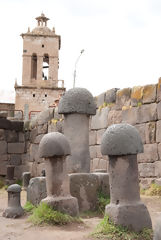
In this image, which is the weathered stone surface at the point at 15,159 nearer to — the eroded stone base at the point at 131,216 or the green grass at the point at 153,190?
the green grass at the point at 153,190

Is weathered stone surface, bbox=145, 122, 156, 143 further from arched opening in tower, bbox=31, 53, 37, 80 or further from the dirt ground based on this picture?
arched opening in tower, bbox=31, 53, 37, 80

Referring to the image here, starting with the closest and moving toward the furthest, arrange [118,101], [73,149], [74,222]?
1. [74,222]
2. [73,149]
3. [118,101]

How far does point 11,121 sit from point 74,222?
8201 mm

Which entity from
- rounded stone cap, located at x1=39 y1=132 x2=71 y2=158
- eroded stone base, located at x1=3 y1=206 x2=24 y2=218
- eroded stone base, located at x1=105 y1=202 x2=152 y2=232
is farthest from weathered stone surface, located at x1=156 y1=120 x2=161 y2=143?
eroded stone base, located at x1=105 y1=202 x2=152 y2=232

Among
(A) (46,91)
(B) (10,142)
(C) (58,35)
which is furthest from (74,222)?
(C) (58,35)

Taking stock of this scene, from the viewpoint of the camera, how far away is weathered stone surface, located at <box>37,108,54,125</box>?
38.9 feet

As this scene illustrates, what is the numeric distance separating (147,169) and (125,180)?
3718 mm

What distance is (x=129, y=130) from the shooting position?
4570mm

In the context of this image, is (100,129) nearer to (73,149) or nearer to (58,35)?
(73,149)

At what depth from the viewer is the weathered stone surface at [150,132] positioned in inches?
316

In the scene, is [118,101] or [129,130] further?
[118,101]

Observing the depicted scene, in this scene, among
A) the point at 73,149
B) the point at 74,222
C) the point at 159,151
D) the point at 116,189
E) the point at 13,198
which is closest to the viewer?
the point at 116,189

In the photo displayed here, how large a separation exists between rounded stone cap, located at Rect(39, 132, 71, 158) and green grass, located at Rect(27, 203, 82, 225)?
29.3 inches

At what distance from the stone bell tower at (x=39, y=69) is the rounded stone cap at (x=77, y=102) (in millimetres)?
27313
